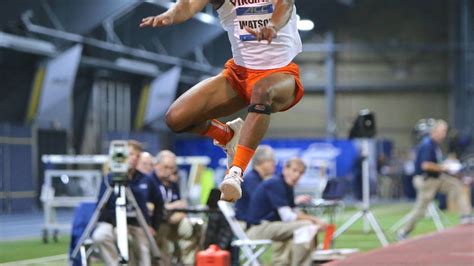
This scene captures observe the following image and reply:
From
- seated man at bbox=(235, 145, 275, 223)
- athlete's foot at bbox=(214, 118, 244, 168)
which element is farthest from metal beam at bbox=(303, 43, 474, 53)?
athlete's foot at bbox=(214, 118, 244, 168)

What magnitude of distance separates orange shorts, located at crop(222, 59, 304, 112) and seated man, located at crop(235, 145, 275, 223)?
4.64 meters

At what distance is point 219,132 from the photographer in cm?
692

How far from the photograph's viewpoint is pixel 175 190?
11430 millimetres

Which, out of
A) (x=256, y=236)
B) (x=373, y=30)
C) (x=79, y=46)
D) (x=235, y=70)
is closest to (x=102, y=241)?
(x=256, y=236)

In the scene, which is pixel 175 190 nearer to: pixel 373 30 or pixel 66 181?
pixel 66 181

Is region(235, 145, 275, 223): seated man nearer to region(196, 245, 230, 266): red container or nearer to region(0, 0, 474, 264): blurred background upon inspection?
region(0, 0, 474, 264): blurred background

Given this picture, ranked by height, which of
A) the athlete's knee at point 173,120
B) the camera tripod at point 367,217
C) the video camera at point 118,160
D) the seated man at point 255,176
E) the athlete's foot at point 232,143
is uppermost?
the athlete's knee at point 173,120

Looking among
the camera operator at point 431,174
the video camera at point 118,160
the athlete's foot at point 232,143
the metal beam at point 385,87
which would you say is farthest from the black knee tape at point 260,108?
the metal beam at point 385,87

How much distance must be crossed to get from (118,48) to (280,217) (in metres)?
7.68

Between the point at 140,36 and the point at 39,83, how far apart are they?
34.9 ft

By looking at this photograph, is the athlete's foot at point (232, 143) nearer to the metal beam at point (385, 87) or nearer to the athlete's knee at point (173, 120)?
the athlete's knee at point (173, 120)

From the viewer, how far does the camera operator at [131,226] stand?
943 centimetres

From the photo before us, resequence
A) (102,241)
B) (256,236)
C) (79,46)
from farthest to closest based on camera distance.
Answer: (79,46)
(256,236)
(102,241)

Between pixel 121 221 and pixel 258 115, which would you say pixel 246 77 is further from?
pixel 121 221
